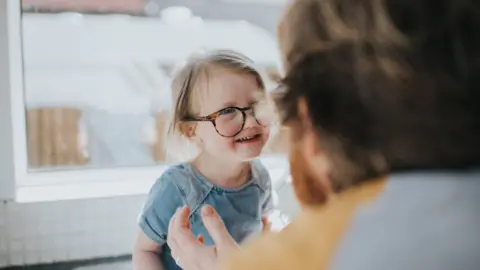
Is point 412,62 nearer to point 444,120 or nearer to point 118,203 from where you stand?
point 444,120

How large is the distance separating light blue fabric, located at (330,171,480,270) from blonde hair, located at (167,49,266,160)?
0.56m

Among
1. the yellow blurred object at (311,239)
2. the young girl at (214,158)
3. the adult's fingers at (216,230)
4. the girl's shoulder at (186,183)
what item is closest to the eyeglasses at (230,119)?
the young girl at (214,158)

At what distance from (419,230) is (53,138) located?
3.60ft

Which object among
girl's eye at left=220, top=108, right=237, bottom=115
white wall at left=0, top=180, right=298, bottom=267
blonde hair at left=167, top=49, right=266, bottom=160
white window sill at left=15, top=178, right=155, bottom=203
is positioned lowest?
white wall at left=0, top=180, right=298, bottom=267

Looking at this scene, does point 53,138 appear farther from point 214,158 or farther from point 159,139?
point 214,158

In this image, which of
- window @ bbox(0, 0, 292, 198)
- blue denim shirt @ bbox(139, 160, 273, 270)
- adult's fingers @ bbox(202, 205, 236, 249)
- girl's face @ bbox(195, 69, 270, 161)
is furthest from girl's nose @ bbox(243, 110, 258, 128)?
window @ bbox(0, 0, 292, 198)

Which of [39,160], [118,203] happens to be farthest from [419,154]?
[39,160]

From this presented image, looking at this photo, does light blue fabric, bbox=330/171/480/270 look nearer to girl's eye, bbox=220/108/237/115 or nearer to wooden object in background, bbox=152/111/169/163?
girl's eye, bbox=220/108/237/115

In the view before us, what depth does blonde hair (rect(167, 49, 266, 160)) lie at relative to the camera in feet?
3.17

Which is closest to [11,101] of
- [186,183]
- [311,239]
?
[186,183]

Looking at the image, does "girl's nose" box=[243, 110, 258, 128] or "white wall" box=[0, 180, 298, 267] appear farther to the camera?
"white wall" box=[0, 180, 298, 267]

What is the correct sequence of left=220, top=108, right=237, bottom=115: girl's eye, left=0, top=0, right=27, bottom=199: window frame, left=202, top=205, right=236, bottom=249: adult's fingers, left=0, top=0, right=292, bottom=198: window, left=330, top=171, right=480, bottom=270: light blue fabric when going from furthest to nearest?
left=0, top=0, right=292, bottom=198: window, left=0, top=0, right=27, bottom=199: window frame, left=220, top=108, right=237, bottom=115: girl's eye, left=202, top=205, right=236, bottom=249: adult's fingers, left=330, top=171, right=480, bottom=270: light blue fabric

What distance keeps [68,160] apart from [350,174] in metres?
1.04

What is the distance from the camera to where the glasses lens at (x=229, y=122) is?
95 cm
